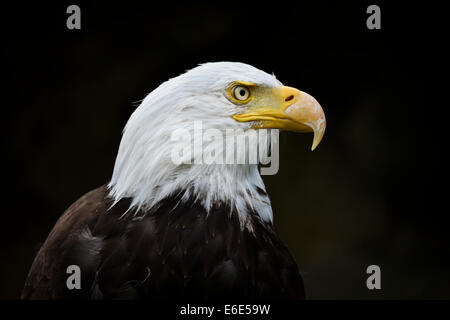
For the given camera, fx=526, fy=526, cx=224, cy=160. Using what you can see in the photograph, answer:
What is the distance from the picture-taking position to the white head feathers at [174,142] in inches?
105

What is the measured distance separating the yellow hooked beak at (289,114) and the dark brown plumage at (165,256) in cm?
50

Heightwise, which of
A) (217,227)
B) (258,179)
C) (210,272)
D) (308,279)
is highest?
(258,179)

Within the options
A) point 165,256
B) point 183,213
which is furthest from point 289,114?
point 165,256

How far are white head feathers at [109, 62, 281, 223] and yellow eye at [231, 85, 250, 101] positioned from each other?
0.05 meters

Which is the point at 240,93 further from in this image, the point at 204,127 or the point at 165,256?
the point at 165,256

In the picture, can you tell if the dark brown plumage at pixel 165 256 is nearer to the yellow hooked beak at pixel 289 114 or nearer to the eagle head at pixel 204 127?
the eagle head at pixel 204 127

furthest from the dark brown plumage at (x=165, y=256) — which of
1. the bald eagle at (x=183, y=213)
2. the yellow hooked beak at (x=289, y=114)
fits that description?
the yellow hooked beak at (x=289, y=114)

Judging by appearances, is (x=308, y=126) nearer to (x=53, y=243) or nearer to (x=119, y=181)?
(x=119, y=181)

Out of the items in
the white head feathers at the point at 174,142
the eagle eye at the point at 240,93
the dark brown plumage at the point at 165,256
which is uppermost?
the eagle eye at the point at 240,93

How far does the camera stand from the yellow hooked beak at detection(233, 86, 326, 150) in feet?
9.14

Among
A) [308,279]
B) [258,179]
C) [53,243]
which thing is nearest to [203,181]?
[258,179]

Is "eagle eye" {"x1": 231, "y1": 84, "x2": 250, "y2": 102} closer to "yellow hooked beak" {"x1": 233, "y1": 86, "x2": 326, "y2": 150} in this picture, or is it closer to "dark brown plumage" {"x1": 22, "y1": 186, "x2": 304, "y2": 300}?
"yellow hooked beak" {"x1": 233, "y1": 86, "x2": 326, "y2": 150}

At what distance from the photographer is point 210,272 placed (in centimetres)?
264
